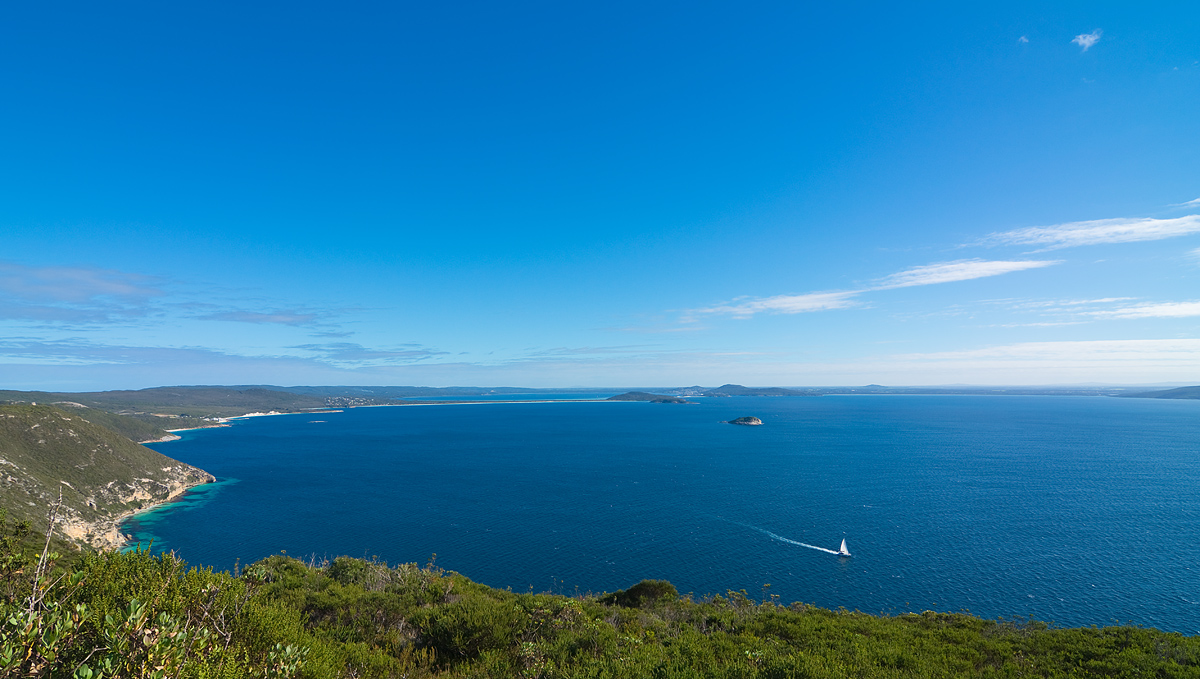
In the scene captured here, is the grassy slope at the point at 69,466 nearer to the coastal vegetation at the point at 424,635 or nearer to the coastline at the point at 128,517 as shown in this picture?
the coastline at the point at 128,517

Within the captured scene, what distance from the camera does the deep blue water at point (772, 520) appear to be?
48.7m

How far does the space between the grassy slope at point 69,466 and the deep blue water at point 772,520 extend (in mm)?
7835

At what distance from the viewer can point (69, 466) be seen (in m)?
81.8

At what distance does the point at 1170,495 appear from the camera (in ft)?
260

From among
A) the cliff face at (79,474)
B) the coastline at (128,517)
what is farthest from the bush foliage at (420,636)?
the cliff face at (79,474)

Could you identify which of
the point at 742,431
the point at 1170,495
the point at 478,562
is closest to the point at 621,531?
the point at 478,562

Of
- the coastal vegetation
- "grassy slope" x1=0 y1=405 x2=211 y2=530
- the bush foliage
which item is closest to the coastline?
"grassy slope" x1=0 y1=405 x2=211 y2=530

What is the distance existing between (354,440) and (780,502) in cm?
15009

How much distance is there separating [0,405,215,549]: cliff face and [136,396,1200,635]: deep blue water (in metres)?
5.75

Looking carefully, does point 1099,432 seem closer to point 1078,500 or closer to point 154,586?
point 1078,500

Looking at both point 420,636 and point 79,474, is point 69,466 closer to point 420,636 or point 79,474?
point 79,474

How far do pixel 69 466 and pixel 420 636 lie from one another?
106291 mm

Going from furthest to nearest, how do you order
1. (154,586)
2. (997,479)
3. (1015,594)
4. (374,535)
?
(997,479) < (374,535) < (1015,594) < (154,586)

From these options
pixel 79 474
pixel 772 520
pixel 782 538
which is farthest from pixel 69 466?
pixel 772 520
